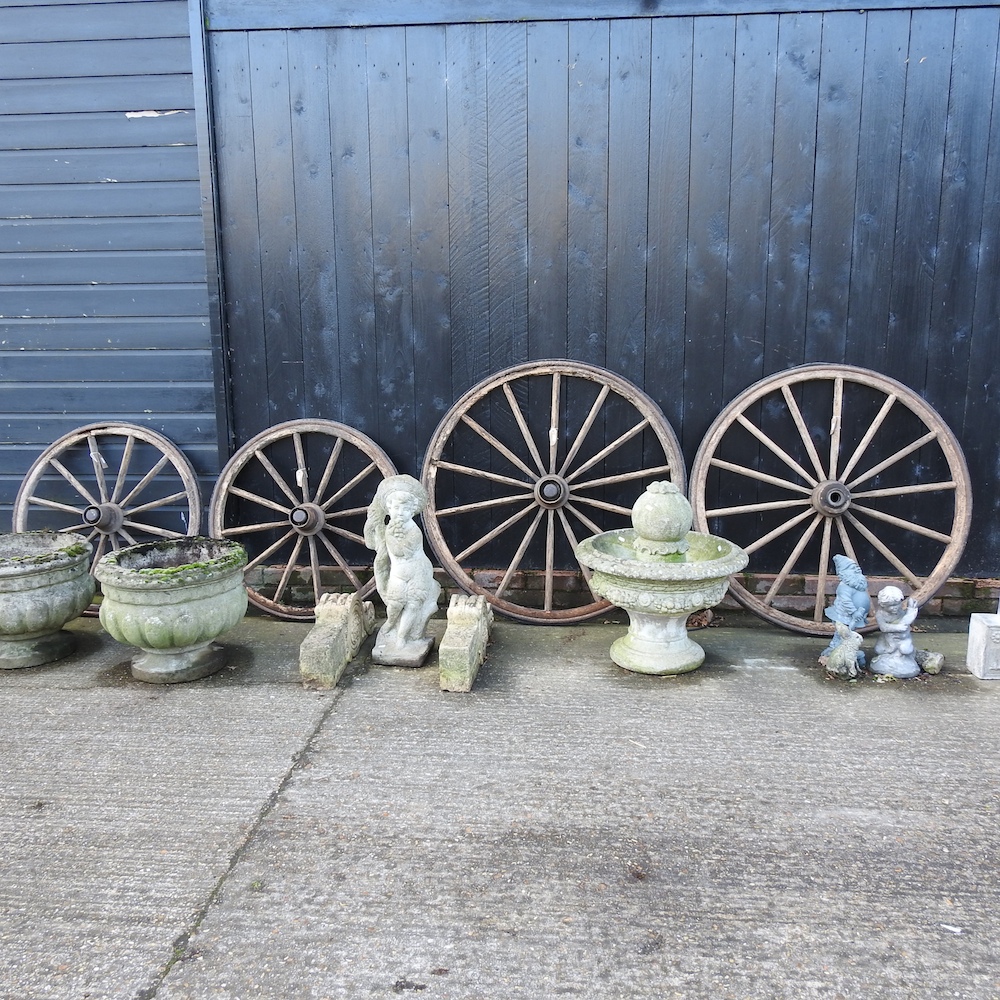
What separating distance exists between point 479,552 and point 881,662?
227cm

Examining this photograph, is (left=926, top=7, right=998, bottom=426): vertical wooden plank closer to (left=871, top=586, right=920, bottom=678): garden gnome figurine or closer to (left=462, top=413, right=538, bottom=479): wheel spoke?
(left=871, top=586, right=920, bottom=678): garden gnome figurine

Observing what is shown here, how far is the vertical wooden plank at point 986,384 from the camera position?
4.14 metres

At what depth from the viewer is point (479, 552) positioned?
4.73 meters

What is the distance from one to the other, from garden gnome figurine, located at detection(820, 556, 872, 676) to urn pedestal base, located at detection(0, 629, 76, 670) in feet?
12.8

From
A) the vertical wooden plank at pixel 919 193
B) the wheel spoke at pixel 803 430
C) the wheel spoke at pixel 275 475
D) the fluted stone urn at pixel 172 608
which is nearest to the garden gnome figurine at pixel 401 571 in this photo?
the fluted stone urn at pixel 172 608

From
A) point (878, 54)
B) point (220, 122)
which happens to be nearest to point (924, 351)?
point (878, 54)

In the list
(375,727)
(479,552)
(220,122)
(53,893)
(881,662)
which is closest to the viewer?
(53,893)

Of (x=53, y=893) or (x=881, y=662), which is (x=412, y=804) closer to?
(x=53, y=893)

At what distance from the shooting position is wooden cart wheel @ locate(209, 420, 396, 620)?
14.8 feet

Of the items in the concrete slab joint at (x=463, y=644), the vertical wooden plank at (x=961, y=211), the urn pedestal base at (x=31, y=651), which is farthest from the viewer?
the vertical wooden plank at (x=961, y=211)

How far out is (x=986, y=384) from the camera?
4309mm

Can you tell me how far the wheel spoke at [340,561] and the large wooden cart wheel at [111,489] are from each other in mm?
755

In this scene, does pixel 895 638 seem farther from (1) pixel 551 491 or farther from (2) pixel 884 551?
(1) pixel 551 491

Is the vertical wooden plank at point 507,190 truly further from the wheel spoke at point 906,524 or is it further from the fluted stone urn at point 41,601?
the fluted stone urn at point 41,601
